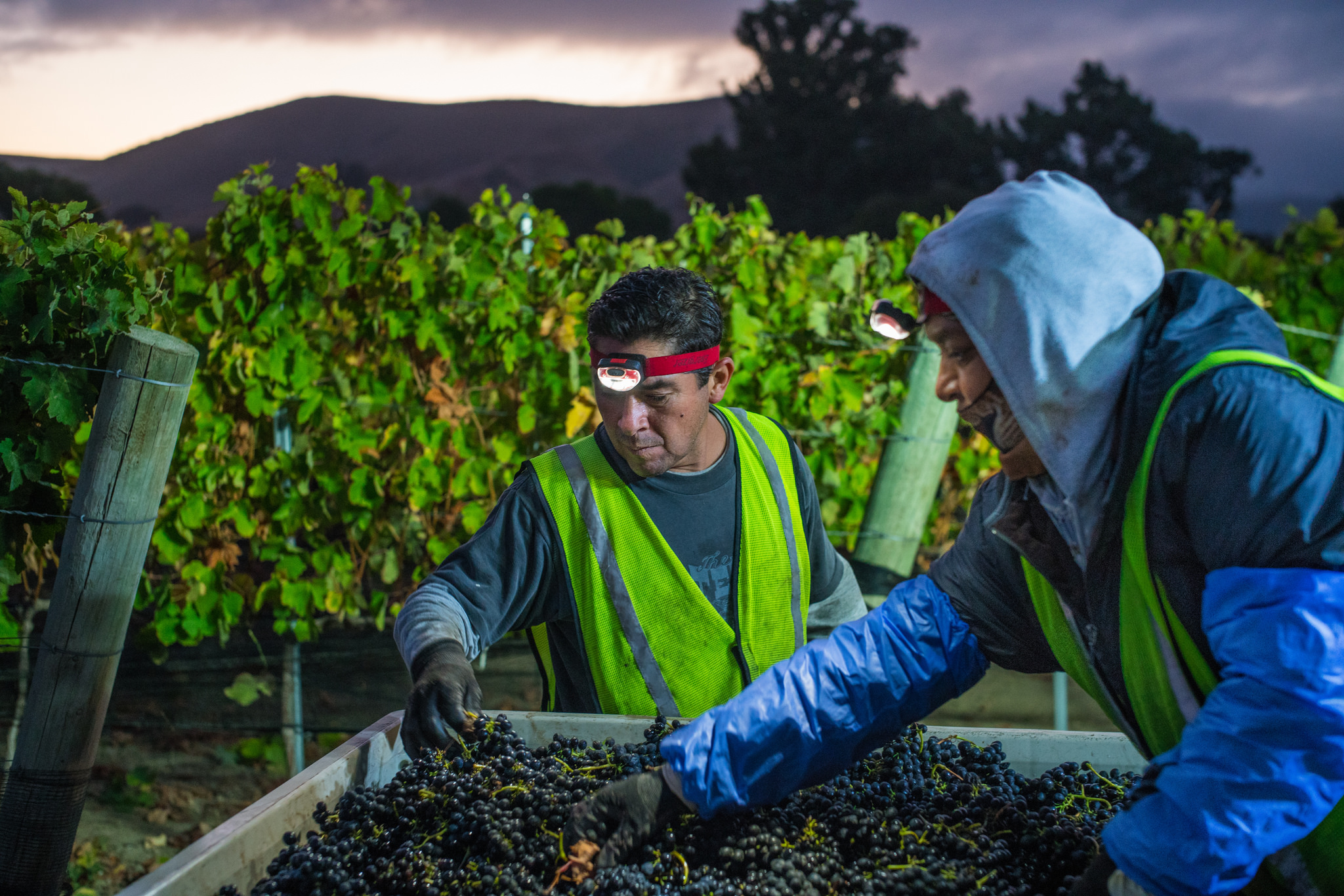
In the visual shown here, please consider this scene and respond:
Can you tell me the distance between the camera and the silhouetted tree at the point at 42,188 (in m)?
2.53

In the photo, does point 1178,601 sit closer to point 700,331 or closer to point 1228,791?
point 1228,791

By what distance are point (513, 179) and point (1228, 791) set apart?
67979mm

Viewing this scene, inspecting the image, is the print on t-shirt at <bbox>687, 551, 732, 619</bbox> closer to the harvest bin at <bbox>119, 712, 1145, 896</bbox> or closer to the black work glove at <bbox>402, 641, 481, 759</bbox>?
the harvest bin at <bbox>119, 712, 1145, 896</bbox>

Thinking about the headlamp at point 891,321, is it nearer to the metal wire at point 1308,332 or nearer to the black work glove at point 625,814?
the black work glove at point 625,814

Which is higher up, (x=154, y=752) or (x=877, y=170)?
(x=877, y=170)

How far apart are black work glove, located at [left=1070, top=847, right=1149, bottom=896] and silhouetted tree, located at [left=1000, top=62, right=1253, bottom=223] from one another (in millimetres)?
39553

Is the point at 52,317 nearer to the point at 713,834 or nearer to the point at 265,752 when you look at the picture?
the point at 713,834

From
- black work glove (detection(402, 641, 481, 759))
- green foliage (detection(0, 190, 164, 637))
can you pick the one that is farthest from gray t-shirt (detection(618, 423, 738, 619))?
green foliage (detection(0, 190, 164, 637))

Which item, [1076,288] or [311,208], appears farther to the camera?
[311,208]

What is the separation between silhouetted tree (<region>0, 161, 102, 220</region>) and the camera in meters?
2.53

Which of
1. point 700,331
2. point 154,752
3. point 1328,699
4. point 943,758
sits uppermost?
point 700,331

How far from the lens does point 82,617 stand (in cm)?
235

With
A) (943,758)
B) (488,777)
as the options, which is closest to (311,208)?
A: (488,777)

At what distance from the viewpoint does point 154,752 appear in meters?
4.76
